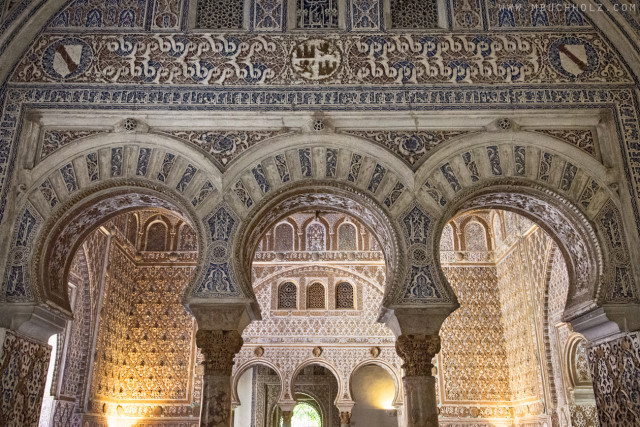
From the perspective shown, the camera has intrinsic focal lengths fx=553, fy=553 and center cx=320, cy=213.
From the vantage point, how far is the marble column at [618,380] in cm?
549

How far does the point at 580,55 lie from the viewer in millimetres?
6727

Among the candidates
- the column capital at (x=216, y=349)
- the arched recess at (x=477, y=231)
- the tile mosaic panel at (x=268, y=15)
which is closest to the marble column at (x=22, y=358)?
the column capital at (x=216, y=349)

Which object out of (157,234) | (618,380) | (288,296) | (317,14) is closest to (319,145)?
(317,14)

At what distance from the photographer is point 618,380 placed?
5695 millimetres

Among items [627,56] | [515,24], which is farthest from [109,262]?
[627,56]

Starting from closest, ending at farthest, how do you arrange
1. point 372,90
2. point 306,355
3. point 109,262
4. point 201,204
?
point 201,204 < point 372,90 < point 109,262 < point 306,355

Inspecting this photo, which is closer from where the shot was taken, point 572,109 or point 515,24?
point 572,109

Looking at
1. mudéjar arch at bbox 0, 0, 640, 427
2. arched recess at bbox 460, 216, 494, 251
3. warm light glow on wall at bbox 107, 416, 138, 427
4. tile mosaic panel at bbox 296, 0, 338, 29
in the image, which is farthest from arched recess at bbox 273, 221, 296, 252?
tile mosaic panel at bbox 296, 0, 338, 29

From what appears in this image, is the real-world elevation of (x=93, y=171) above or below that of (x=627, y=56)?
below

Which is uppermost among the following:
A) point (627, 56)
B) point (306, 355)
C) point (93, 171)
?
point (627, 56)

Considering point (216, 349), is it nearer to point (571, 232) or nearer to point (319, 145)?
point (319, 145)

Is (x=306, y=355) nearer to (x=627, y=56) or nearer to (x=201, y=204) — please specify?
(x=201, y=204)

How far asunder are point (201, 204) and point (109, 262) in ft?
18.4

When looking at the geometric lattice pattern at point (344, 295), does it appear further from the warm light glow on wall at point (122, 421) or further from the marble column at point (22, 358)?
the marble column at point (22, 358)
